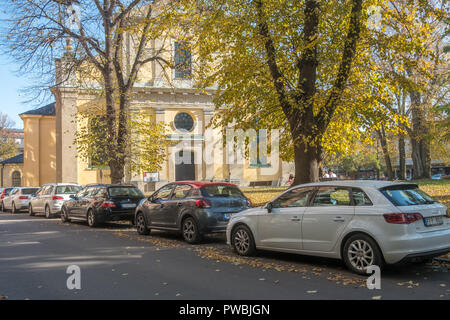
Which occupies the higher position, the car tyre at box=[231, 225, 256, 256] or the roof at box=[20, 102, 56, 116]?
the roof at box=[20, 102, 56, 116]

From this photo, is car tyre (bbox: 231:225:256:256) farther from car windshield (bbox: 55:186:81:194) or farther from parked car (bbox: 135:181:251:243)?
car windshield (bbox: 55:186:81:194)

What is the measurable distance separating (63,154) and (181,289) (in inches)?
1276

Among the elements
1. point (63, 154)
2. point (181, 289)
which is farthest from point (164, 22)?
point (63, 154)

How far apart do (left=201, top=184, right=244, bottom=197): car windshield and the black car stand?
193 inches

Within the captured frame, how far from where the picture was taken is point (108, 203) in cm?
1501

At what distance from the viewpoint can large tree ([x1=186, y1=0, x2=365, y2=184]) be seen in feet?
40.9

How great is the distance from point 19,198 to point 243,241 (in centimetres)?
1945

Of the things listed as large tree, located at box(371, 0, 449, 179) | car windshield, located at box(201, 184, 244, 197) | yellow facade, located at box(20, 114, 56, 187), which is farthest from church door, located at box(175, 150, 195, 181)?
car windshield, located at box(201, 184, 244, 197)

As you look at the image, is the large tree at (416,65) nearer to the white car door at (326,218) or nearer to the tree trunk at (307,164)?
the tree trunk at (307,164)

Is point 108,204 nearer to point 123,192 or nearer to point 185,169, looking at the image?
point 123,192

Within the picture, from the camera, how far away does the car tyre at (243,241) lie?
9.10m
